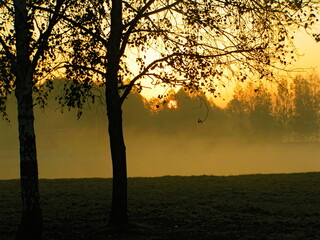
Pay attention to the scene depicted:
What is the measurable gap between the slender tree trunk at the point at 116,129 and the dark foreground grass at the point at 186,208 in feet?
2.75

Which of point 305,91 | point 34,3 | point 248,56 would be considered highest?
point 305,91

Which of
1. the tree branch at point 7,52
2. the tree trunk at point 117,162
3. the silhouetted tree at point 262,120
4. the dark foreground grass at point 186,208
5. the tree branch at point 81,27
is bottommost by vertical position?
the dark foreground grass at point 186,208

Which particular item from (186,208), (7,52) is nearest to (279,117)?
(186,208)

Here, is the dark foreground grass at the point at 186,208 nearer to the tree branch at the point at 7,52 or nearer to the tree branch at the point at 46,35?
the tree branch at the point at 7,52

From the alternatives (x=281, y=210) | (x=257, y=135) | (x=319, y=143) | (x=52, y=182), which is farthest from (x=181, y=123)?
(x=281, y=210)

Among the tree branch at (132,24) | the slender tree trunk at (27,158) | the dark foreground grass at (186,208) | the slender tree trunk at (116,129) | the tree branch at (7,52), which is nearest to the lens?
the slender tree trunk at (27,158)

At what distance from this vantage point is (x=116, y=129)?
16.5m

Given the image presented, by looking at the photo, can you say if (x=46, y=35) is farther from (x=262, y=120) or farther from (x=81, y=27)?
(x=262, y=120)

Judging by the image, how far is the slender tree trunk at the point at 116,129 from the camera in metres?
16.5

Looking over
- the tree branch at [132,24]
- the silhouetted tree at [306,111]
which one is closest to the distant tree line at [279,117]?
the silhouetted tree at [306,111]

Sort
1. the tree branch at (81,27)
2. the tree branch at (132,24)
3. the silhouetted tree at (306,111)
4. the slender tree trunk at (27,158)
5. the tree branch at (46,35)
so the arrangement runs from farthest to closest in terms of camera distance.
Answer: the silhouetted tree at (306,111), the tree branch at (132,24), the tree branch at (81,27), the tree branch at (46,35), the slender tree trunk at (27,158)

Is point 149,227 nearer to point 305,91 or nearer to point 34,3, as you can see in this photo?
point 34,3

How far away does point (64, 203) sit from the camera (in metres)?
22.9

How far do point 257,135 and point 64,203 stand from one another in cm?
14594
